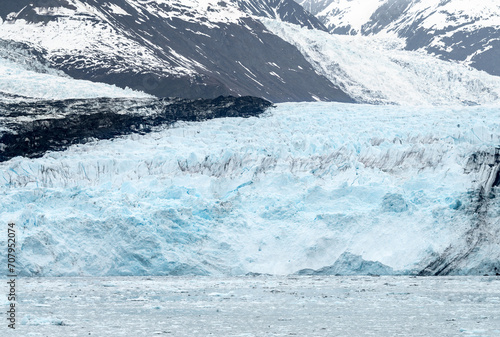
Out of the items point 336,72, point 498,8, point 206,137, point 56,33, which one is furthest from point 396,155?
point 498,8

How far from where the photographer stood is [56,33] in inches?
2913

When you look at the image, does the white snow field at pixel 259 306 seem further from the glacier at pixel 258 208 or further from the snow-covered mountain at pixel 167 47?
the snow-covered mountain at pixel 167 47

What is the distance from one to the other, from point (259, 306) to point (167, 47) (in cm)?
7247

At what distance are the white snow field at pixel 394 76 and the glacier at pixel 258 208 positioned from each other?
55764 millimetres

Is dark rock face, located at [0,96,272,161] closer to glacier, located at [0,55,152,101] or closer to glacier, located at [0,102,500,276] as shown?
glacier, located at [0,102,500,276]

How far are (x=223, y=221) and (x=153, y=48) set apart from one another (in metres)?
63.1

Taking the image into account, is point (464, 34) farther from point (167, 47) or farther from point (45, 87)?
point (45, 87)

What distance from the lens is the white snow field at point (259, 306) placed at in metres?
13.8

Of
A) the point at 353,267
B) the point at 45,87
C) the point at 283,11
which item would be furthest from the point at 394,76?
the point at 283,11

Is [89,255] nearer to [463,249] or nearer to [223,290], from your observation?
[223,290]

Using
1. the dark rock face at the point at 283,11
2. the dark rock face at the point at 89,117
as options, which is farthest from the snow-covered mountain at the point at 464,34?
the dark rock face at the point at 89,117

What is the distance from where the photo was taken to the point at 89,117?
98.8 feet

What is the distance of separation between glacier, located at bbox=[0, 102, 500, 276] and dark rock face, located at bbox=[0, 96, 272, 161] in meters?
1.78

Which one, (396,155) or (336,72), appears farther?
(336,72)
